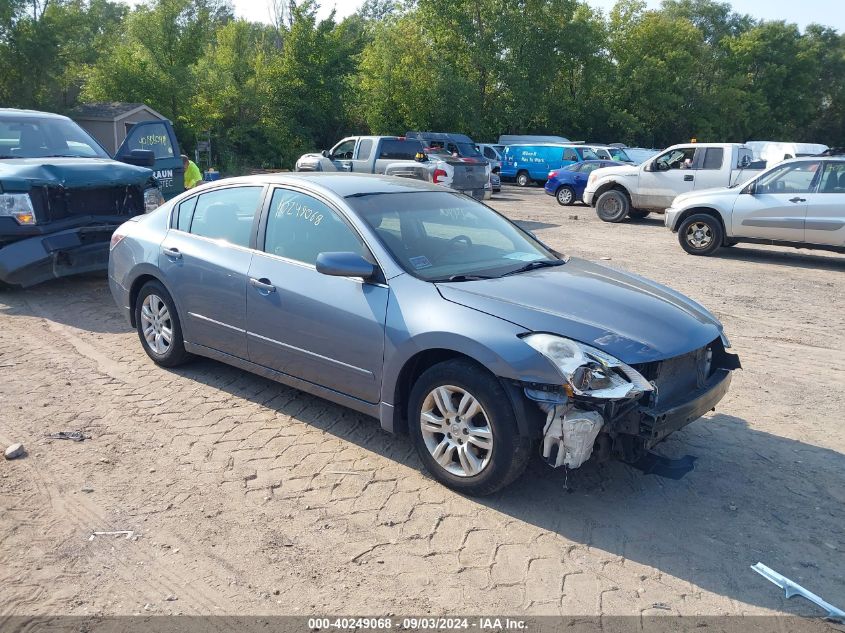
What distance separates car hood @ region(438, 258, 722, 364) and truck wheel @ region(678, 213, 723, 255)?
864 cm

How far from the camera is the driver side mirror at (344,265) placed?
4.22 metres

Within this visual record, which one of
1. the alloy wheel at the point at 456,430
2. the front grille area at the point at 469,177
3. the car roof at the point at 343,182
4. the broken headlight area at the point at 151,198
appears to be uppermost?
the car roof at the point at 343,182

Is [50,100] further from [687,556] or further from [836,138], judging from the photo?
[836,138]

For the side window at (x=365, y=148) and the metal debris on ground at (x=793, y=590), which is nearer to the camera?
the metal debris on ground at (x=793, y=590)

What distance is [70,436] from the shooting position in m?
4.71

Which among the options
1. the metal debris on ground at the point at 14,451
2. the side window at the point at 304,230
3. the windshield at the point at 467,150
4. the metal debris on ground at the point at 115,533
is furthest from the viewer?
the windshield at the point at 467,150

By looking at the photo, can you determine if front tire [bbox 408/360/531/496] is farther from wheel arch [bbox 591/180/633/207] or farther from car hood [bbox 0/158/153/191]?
wheel arch [bbox 591/180/633/207]

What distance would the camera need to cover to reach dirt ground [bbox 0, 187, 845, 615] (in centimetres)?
323

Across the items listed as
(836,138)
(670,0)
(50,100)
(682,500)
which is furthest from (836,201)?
A: (670,0)

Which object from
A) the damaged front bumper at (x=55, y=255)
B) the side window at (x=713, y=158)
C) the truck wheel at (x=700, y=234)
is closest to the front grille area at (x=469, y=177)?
the side window at (x=713, y=158)

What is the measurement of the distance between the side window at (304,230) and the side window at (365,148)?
509 inches

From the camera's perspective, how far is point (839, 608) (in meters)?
3.20

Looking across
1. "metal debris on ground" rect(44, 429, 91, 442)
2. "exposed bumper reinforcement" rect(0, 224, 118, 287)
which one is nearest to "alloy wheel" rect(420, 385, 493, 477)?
"metal debris on ground" rect(44, 429, 91, 442)

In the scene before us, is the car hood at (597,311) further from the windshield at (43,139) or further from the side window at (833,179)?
the side window at (833,179)
